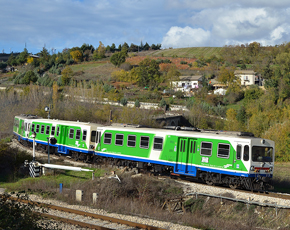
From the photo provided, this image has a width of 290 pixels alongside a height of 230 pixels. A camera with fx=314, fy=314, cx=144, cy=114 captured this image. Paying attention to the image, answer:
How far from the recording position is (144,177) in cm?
1841

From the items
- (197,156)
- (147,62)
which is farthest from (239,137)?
(147,62)

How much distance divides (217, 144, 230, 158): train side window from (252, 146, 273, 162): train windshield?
4.29ft

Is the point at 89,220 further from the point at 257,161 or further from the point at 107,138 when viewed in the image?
the point at 107,138

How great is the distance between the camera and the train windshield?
1612 cm

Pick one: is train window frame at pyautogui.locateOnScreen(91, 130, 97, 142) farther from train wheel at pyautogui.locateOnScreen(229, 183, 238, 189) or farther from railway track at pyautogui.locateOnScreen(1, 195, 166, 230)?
railway track at pyautogui.locateOnScreen(1, 195, 166, 230)

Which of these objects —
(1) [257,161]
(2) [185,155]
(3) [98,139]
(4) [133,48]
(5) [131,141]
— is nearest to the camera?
(1) [257,161]

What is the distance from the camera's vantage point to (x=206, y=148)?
57.0 feet

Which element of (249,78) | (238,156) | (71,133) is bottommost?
(71,133)

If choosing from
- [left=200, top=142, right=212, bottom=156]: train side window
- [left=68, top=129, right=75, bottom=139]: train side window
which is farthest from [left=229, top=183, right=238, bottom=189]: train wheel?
[left=68, top=129, right=75, bottom=139]: train side window

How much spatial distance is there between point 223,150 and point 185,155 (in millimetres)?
2318

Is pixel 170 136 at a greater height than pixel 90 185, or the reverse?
pixel 170 136

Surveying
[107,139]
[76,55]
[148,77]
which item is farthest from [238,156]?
[76,55]

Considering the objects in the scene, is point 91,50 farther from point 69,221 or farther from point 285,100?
point 69,221

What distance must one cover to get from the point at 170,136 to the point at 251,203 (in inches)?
238
